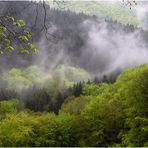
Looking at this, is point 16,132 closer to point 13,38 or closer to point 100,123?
point 100,123

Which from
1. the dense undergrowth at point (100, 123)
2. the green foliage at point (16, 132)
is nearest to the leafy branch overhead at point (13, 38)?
the dense undergrowth at point (100, 123)

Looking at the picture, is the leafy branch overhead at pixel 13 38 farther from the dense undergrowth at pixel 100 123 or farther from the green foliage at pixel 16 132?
the green foliage at pixel 16 132

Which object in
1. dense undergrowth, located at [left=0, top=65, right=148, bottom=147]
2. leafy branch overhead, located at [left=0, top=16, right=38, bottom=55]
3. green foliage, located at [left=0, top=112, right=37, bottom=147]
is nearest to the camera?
leafy branch overhead, located at [left=0, top=16, right=38, bottom=55]

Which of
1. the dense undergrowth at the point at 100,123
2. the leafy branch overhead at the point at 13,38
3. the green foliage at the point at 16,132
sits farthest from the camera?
the green foliage at the point at 16,132

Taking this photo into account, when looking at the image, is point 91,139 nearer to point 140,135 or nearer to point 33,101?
point 140,135

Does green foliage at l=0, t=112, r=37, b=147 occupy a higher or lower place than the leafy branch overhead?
lower

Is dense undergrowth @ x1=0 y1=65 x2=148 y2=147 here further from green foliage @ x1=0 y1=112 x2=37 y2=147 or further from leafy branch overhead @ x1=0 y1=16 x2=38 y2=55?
leafy branch overhead @ x1=0 y1=16 x2=38 y2=55

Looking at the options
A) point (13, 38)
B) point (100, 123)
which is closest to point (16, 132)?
point (100, 123)

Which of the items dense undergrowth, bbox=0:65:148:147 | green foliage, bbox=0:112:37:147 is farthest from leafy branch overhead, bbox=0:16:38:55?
green foliage, bbox=0:112:37:147

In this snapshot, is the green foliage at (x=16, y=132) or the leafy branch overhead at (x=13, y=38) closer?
the leafy branch overhead at (x=13, y=38)

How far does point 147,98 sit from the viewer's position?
56.0 metres

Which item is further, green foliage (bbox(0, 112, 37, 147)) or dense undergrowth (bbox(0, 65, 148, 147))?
green foliage (bbox(0, 112, 37, 147))

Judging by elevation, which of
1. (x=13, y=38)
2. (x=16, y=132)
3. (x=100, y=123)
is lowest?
(x=16, y=132)

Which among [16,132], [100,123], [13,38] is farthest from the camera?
[16,132]
